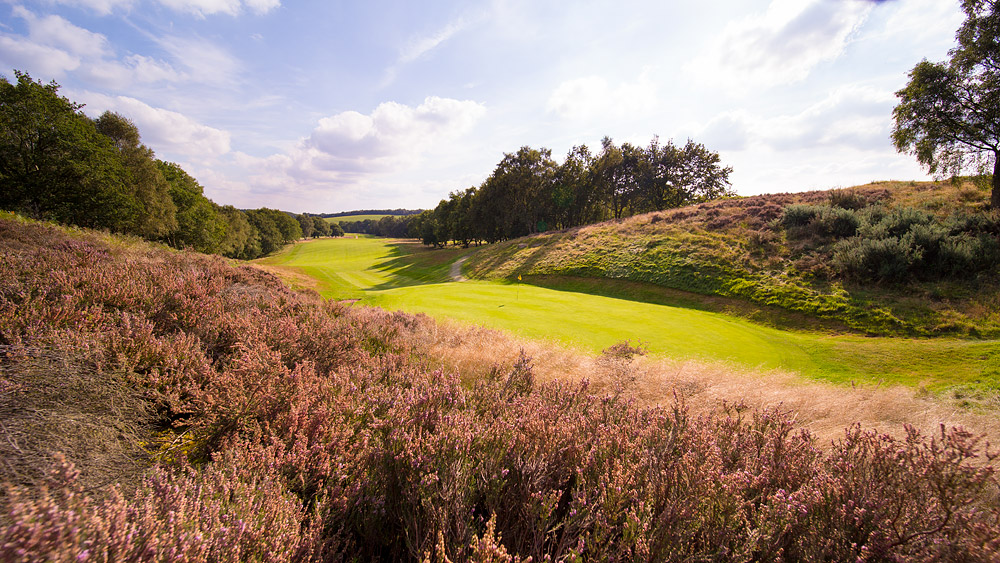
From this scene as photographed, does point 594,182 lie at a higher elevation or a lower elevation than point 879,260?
higher

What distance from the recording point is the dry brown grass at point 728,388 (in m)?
5.43

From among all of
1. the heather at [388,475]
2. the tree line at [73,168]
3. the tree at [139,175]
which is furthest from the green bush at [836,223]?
the tree at [139,175]

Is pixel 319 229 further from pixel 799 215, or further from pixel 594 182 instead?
pixel 799 215

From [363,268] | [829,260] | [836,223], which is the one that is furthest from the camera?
[363,268]

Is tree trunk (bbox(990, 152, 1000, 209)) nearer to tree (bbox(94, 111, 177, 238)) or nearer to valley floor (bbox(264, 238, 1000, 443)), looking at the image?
valley floor (bbox(264, 238, 1000, 443))

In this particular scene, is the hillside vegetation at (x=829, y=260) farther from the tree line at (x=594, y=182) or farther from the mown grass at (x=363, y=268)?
the tree line at (x=594, y=182)

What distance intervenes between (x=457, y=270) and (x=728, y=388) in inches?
1225

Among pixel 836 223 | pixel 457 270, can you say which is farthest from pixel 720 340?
pixel 457 270

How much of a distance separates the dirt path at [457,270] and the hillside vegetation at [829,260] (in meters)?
4.29

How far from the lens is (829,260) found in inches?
648

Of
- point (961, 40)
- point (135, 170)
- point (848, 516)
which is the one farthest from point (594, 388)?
point (135, 170)

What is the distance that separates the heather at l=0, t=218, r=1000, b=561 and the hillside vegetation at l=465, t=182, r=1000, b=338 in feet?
43.9

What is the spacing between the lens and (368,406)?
3.27 m

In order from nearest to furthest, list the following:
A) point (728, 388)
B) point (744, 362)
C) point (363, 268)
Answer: point (728, 388), point (744, 362), point (363, 268)
